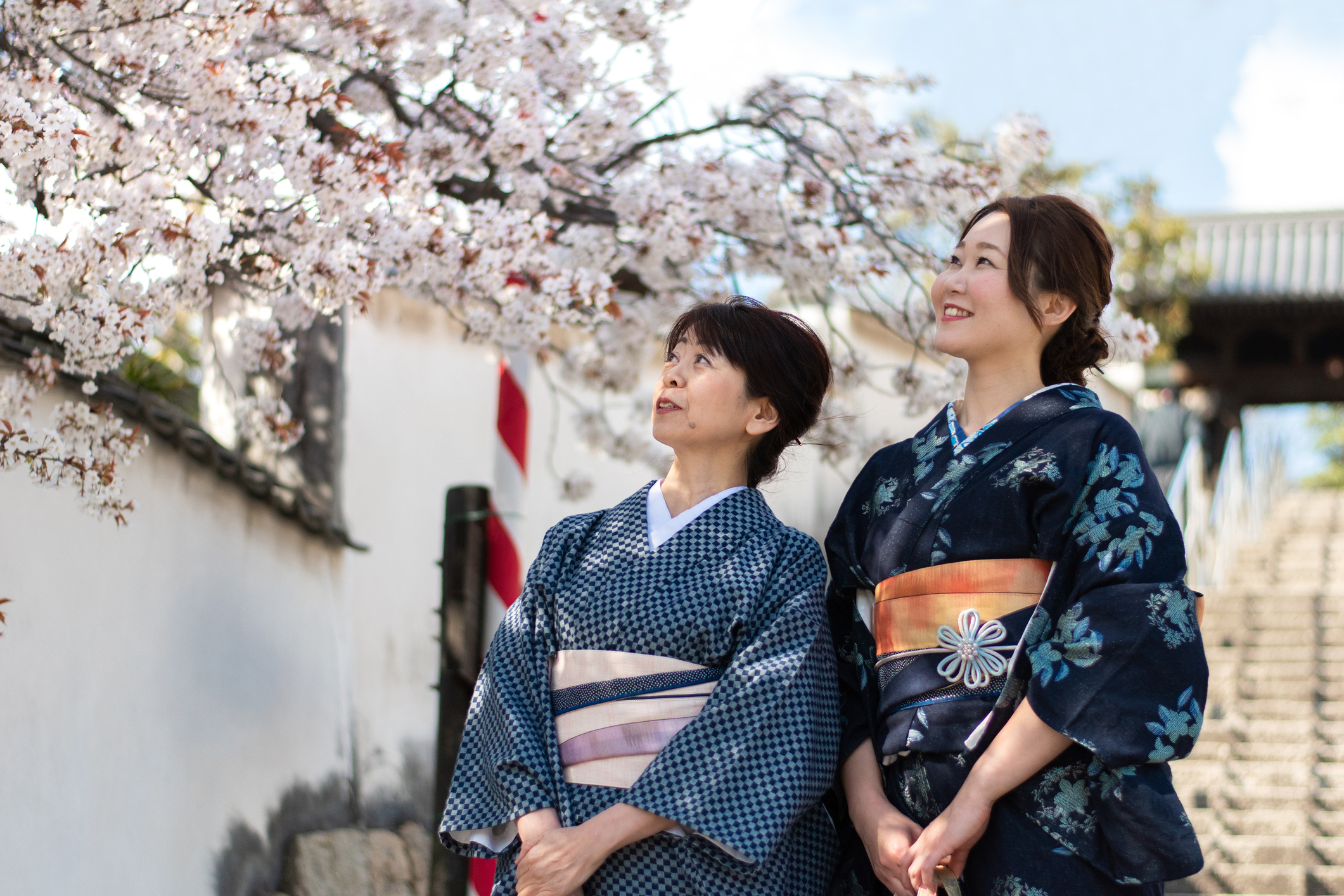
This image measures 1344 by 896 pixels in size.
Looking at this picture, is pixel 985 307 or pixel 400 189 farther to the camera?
pixel 400 189

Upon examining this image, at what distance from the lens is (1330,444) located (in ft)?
91.8

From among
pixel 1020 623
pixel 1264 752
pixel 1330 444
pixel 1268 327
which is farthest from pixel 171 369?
pixel 1330 444

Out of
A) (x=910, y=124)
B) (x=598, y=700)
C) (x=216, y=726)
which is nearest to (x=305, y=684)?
(x=216, y=726)

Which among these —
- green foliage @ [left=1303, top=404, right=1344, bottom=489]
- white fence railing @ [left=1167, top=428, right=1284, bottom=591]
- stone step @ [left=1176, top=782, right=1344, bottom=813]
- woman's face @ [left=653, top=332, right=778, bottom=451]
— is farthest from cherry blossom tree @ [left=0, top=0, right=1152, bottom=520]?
green foliage @ [left=1303, top=404, right=1344, bottom=489]

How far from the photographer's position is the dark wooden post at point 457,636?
133 inches

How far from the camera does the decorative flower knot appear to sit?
1.97 meters

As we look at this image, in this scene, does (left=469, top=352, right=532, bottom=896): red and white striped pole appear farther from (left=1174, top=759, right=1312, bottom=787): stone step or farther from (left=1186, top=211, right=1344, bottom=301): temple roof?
(left=1186, top=211, right=1344, bottom=301): temple roof

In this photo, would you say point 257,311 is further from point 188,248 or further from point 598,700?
point 598,700

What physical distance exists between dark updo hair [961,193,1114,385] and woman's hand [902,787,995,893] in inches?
30.8

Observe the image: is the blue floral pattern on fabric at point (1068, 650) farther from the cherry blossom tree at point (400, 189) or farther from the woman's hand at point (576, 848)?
the cherry blossom tree at point (400, 189)

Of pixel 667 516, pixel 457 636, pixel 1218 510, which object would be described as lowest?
pixel 457 636

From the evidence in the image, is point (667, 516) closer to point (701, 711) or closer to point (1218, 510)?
point (701, 711)

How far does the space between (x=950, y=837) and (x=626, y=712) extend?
1.84ft

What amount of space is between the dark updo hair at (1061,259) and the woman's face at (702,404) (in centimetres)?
52
